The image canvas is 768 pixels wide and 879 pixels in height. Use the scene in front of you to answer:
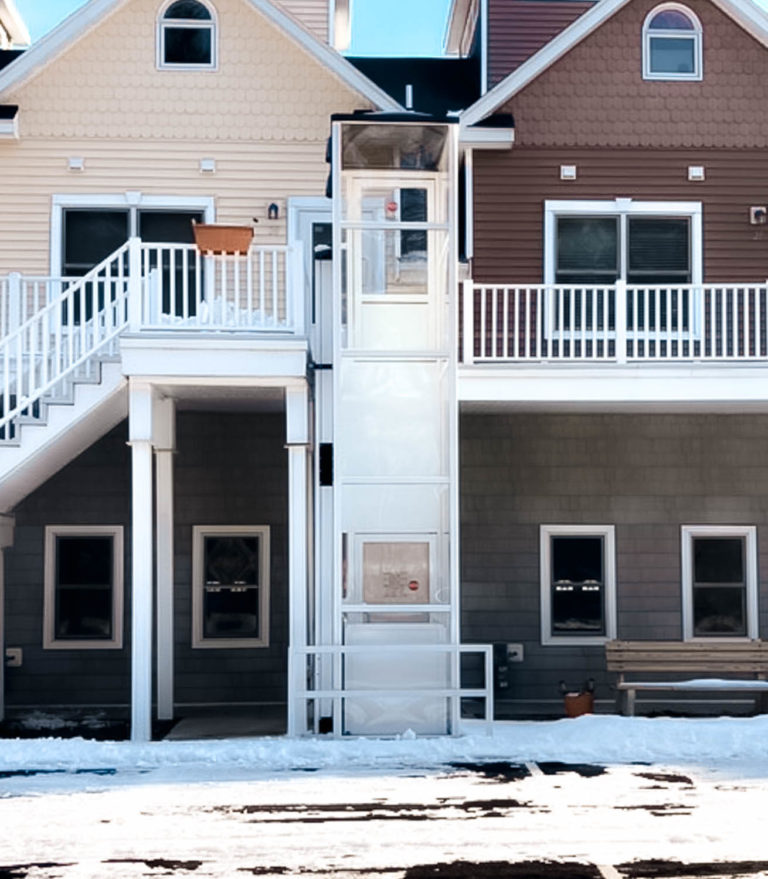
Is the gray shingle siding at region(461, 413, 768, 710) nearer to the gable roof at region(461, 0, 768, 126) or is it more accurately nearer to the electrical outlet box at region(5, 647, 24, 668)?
the gable roof at region(461, 0, 768, 126)

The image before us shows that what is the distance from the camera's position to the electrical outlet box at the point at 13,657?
58.5ft

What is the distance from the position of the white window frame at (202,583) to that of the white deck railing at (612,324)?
160 inches

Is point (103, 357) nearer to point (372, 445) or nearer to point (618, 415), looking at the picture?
point (372, 445)

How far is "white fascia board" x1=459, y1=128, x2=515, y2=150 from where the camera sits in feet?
58.4

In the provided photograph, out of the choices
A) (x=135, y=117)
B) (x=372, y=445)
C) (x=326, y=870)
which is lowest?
(x=326, y=870)

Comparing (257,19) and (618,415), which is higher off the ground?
(257,19)

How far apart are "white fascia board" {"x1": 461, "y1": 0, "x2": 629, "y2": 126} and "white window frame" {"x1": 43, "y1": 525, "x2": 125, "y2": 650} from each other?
6.91 meters

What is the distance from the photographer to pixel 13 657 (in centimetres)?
1784

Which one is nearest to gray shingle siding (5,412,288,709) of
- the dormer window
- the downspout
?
the downspout

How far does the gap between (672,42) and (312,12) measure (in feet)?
17.4

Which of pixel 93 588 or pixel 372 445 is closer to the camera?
pixel 372 445

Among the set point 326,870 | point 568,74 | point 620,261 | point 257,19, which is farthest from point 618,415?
point 326,870

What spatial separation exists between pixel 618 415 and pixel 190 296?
563 centimetres

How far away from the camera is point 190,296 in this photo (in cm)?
1730
